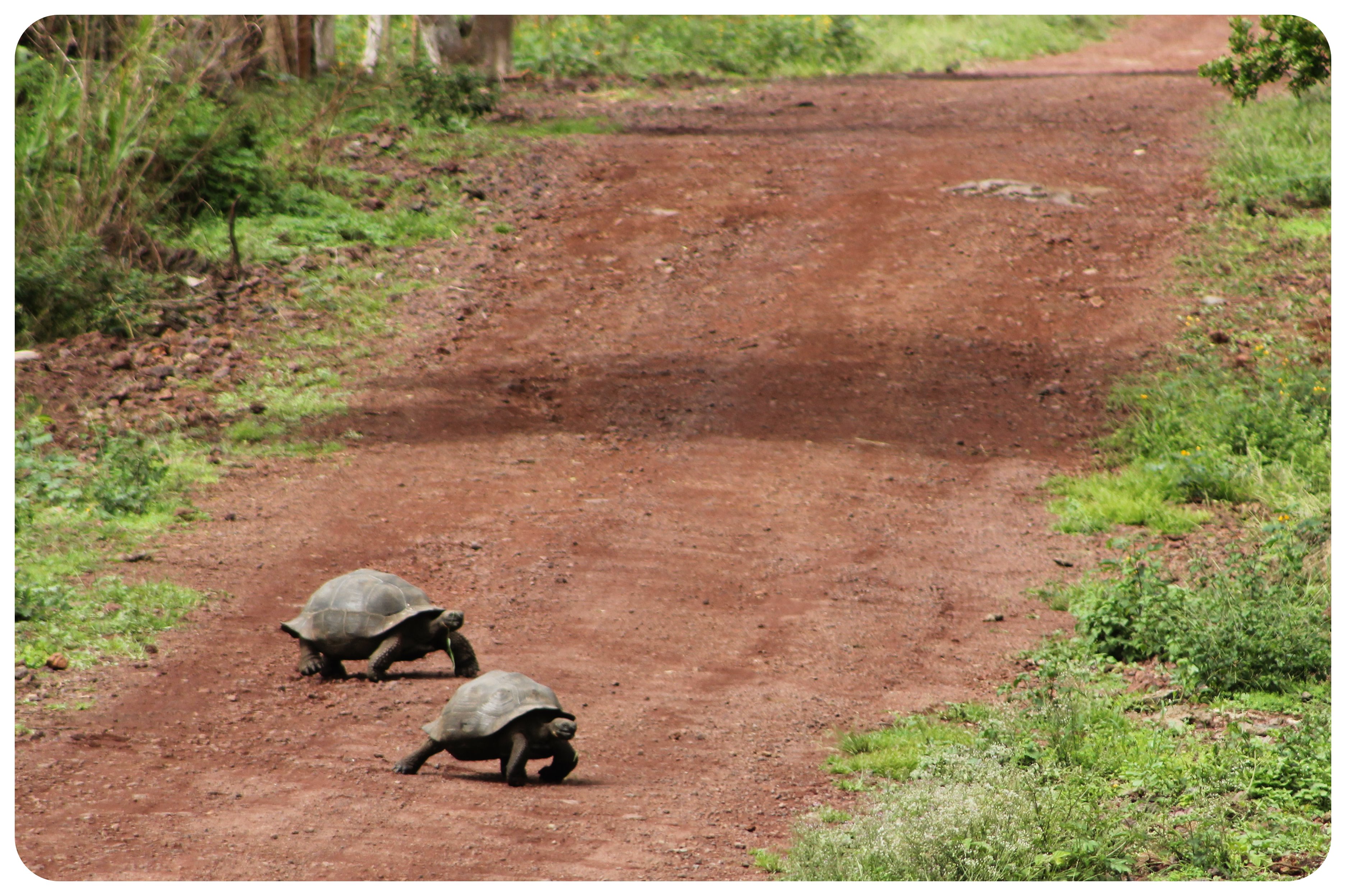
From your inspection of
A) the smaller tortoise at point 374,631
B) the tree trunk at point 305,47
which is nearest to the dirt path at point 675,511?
the smaller tortoise at point 374,631

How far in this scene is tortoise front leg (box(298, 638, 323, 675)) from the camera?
20.0 feet

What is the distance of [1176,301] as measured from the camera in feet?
40.0

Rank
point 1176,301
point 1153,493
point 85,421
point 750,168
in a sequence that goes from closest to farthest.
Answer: point 1153,493
point 85,421
point 1176,301
point 750,168

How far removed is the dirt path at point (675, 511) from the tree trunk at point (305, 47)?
13.8 feet

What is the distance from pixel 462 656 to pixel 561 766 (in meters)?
1.09

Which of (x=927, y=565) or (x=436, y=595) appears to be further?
(x=927, y=565)

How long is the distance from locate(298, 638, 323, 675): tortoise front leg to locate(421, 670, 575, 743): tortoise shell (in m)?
1.11

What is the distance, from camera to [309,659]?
6.13m

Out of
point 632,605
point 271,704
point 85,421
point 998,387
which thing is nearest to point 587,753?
point 271,704

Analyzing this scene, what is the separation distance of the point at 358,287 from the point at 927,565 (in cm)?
631

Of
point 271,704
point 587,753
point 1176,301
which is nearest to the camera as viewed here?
point 587,753

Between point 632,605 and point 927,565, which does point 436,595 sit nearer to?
point 632,605

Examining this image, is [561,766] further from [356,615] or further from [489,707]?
→ [356,615]

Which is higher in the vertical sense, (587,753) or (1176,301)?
(1176,301)
